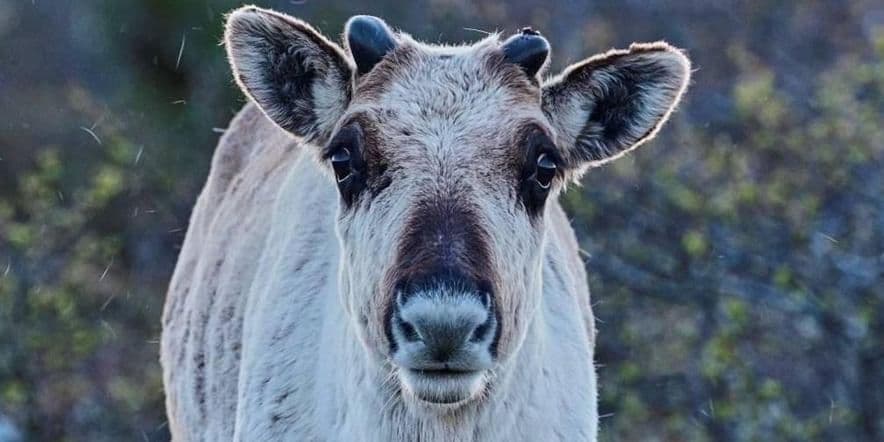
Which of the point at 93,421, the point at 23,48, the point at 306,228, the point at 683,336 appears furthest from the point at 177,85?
the point at 306,228

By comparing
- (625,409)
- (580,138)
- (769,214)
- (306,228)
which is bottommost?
(625,409)

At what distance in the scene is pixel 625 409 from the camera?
1325 cm

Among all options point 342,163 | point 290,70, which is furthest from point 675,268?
point 342,163

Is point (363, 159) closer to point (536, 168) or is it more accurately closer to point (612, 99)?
point (536, 168)

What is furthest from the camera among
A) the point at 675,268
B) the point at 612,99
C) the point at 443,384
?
the point at 675,268

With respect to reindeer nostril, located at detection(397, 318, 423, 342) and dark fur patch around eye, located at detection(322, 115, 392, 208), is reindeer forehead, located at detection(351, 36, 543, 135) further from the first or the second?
reindeer nostril, located at detection(397, 318, 423, 342)

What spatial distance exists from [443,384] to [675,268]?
8999 millimetres

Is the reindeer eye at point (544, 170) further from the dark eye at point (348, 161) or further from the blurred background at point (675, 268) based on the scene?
the blurred background at point (675, 268)

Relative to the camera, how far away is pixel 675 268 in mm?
13789

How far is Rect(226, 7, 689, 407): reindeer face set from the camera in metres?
4.99

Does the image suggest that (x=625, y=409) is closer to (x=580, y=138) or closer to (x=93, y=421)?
(x=93, y=421)

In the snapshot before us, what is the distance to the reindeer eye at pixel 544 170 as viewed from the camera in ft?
18.3

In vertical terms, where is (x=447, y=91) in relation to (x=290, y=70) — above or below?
above

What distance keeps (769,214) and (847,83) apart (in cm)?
145
